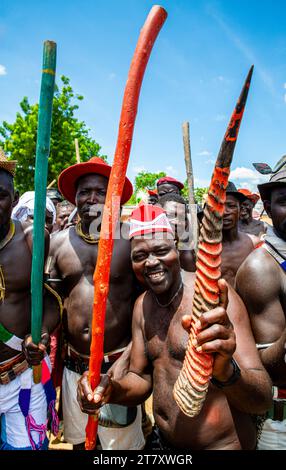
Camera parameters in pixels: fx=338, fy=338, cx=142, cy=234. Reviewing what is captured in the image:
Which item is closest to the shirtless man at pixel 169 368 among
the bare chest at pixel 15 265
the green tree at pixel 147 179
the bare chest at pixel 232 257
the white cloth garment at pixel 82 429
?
the bare chest at pixel 15 265

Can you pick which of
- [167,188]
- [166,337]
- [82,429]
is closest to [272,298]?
[166,337]

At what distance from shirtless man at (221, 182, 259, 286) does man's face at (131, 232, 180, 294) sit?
2.00m

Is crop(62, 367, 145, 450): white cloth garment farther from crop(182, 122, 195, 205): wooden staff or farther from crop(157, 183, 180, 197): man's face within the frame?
crop(157, 183, 180, 197): man's face

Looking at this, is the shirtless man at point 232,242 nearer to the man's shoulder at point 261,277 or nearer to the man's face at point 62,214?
the man's shoulder at point 261,277

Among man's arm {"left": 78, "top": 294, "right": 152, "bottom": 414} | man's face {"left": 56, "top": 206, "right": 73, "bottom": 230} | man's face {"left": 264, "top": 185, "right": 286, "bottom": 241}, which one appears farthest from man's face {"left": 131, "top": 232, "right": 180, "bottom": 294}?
man's face {"left": 56, "top": 206, "right": 73, "bottom": 230}

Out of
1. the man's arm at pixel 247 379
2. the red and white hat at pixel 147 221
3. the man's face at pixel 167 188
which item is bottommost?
the man's arm at pixel 247 379

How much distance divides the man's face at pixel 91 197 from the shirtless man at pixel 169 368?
2.42 feet

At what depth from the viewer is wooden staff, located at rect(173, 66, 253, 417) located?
35.4 inches

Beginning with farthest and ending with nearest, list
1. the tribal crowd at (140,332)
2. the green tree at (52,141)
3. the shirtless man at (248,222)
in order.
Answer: the green tree at (52,141)
the shirtless man at (248,222)
the tribal crowd at (140,332)

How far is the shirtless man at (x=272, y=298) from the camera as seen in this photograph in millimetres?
2129

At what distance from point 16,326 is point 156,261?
121 cm

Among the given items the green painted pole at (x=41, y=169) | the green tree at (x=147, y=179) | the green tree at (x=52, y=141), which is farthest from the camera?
the green tree at (x=147, y=179)

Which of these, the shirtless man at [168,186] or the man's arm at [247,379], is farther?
the shirtless man at [168,186]
